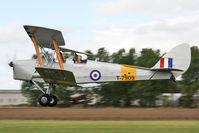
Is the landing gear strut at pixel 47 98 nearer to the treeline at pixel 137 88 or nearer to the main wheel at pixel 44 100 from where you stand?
the main wheel at pixel 44 100

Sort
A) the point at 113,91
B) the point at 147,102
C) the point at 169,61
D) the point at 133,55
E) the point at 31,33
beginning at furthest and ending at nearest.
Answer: the point at 133,55 → the point at 113,91 → the point at 147,102 → the point at 169,61 → the point at 31,33

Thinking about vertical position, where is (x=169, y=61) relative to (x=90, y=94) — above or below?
above

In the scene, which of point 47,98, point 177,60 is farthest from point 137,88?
point 47,98

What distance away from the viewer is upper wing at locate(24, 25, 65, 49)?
50.3ft

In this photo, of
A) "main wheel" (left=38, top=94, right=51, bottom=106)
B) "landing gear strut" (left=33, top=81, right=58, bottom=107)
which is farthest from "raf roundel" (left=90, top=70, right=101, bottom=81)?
"main wheel" (left=38, top=94, right=51, bottom=106)

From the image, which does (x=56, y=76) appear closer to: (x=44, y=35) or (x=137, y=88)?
(x=44, y=35)

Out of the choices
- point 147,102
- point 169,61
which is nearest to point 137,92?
point 147,102

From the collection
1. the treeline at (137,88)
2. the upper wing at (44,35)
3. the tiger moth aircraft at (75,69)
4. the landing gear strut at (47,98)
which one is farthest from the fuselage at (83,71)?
the treeline at (137,88)

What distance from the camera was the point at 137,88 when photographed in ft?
117

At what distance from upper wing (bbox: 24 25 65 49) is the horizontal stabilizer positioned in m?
1.28

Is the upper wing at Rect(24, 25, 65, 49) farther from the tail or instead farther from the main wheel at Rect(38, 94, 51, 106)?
the tail

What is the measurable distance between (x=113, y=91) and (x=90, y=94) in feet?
8.19

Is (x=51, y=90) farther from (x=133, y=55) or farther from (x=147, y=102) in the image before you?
(x=133, y=55)

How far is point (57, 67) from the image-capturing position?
16.5 m
